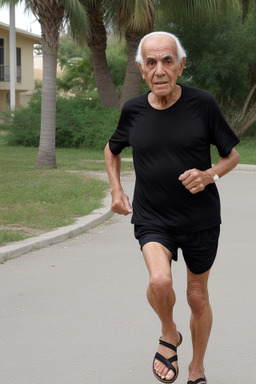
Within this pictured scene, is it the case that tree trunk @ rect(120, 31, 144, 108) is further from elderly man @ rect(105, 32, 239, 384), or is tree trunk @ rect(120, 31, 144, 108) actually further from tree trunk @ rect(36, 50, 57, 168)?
elderly man @ rect(105, 32, 239, 384)

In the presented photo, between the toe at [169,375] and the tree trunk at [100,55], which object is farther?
the tree trunk at [100,55]

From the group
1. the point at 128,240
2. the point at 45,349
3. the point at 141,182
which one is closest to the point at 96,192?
the point at 128,240

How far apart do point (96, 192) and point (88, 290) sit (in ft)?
25.0

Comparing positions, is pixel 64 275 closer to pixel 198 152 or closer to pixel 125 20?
pixel 198 152

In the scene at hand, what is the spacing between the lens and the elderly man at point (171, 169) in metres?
4.10

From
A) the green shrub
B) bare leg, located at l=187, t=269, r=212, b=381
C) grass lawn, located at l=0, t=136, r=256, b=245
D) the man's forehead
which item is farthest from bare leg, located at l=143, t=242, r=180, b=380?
the green shrub

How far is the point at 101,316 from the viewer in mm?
6199

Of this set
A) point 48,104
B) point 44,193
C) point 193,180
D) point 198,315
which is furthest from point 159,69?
point 48,104

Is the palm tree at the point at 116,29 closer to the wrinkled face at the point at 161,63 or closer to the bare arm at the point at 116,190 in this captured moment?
the bare arm at the point at 116,190

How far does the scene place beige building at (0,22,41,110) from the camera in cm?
4947

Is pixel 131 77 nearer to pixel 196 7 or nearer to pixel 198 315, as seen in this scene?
pixel 196 7

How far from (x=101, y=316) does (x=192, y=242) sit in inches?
85.3

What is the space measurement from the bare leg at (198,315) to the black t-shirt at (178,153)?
1.08 feet

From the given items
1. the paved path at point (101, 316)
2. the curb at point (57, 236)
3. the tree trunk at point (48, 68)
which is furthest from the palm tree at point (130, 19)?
the paved path at point (101, 316)
